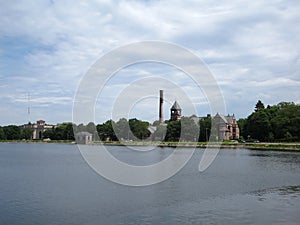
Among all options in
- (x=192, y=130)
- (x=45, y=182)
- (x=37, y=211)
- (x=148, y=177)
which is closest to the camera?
(x=37, y=211)

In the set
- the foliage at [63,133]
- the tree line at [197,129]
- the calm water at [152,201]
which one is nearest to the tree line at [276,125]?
the tree line at [197,129]

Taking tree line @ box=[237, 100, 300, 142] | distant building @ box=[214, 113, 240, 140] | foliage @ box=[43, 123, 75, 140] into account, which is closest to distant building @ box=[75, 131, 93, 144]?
foliage @ box=[43, 123, 75, 140]

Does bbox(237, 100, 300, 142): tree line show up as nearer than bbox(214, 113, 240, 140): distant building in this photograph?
Yes

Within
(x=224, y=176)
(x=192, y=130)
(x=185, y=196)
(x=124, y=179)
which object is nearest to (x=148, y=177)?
(x=124, y=179)

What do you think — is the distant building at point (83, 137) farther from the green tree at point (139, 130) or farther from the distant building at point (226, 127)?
the distant building at point (226, 127)

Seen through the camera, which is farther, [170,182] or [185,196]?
[170,182]

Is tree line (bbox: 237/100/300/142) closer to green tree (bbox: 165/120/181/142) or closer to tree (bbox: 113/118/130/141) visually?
green tree (bbox: 165/120/181/142)

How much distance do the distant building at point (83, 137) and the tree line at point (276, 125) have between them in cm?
7190

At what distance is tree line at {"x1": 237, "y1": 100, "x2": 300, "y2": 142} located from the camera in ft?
330

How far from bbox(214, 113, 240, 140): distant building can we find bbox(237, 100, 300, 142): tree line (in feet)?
79.0

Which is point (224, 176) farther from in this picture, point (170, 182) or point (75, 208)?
point (75, 208)

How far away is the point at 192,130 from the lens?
12875 cm

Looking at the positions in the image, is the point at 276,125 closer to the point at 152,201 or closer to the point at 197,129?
the point at 197,129

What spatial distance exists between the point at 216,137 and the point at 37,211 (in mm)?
121198
